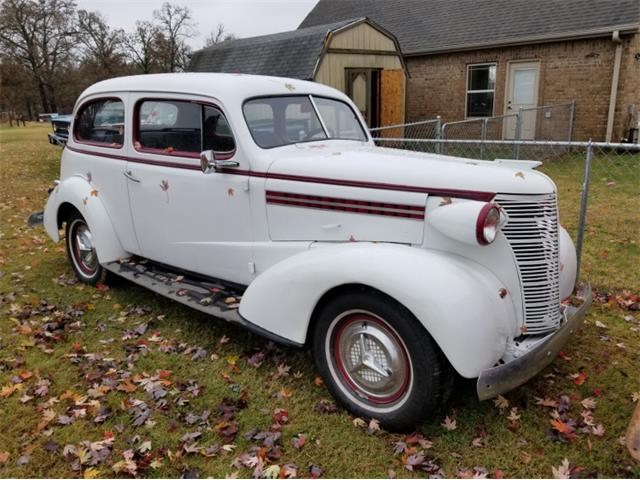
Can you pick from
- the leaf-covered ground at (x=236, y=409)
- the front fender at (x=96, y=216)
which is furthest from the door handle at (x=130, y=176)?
the leaf-covered ground at (x=236, y=409)

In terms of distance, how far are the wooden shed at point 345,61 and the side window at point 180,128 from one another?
8.65m

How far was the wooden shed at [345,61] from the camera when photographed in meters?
13.0

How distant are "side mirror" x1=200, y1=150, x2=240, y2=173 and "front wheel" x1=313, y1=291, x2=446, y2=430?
1339 millimetres

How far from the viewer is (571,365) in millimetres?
3824

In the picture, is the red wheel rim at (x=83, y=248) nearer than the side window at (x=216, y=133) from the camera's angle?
No

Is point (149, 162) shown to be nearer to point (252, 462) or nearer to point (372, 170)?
point (372, 170)

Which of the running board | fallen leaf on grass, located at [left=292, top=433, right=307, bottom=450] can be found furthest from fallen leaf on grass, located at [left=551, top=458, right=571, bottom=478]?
the running board

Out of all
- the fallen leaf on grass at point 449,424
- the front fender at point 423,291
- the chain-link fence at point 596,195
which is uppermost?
the front fender at point 423,291

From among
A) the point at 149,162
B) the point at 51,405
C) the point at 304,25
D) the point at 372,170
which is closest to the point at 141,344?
the point at 51,405

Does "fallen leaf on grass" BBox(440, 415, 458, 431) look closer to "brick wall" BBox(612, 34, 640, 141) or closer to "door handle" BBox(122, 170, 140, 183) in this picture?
"door handle" BBox(122, 170, 140, 183)

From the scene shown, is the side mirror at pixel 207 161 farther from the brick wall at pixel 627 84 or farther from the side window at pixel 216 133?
the brick wall at pixel 627 84

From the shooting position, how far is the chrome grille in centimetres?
294

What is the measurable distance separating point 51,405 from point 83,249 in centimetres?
238

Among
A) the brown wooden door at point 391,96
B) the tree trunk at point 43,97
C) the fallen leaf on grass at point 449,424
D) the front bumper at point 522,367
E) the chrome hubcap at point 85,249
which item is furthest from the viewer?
the tree trunk at point 43,97
